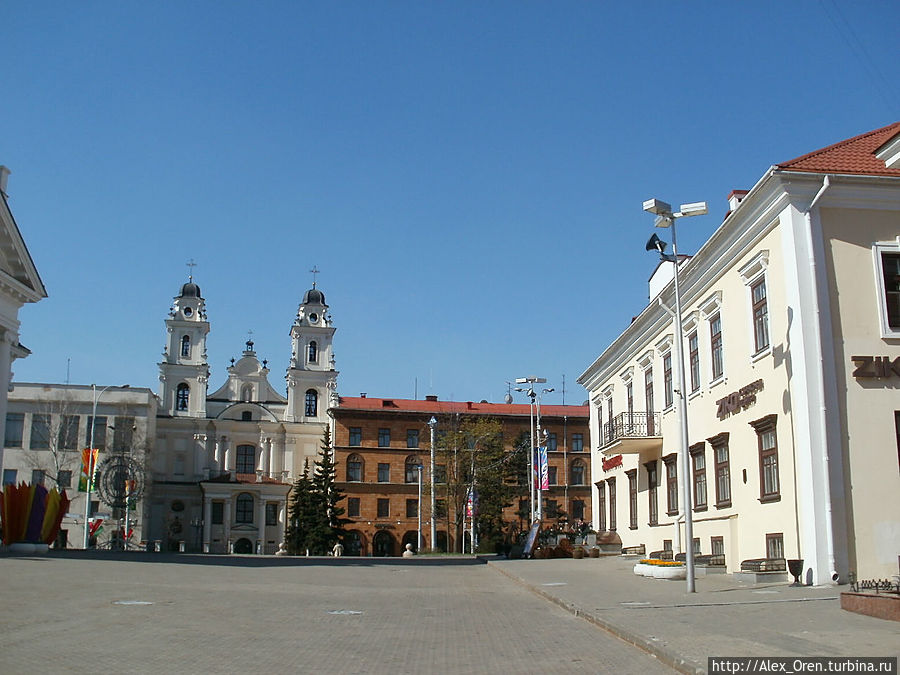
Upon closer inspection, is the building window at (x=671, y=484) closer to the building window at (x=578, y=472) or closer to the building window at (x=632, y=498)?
the building window at (x=632, y=498)

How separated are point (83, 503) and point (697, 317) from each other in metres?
59.9

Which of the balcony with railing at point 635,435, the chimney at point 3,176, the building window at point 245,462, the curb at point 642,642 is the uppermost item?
the chimney at point 3,176

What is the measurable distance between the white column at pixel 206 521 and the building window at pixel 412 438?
1756 cm

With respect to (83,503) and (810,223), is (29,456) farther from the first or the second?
(810,223)

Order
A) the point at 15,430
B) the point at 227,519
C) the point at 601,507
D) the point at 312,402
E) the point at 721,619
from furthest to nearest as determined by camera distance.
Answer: the point at 312,402, the point at 227,519, the point at 15,430, the point at 601,507, the point at 721,619

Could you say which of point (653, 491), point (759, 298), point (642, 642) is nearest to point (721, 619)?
point (642, 642)

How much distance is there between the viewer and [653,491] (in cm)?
3353

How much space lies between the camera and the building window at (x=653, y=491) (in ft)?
109

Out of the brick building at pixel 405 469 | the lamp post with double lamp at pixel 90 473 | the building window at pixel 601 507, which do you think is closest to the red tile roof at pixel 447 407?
the brick building at pixel 405 469

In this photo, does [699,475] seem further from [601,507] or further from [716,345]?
[601,507]

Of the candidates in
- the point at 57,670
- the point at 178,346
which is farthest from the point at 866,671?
the point at 178,346

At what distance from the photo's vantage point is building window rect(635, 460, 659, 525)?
33125 millimetres

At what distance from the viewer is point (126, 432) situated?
75.7 meters

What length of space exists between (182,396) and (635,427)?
5874cm
